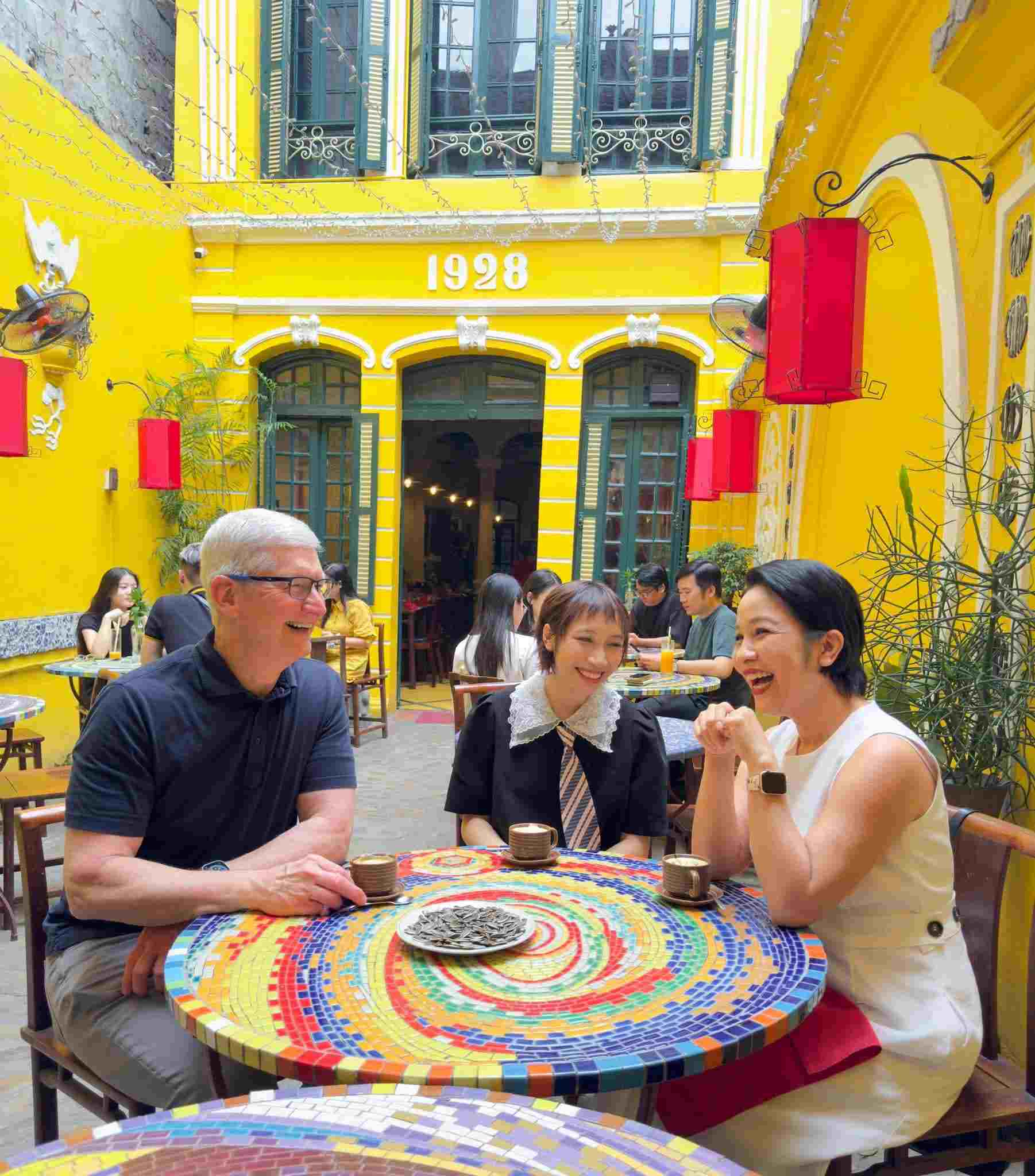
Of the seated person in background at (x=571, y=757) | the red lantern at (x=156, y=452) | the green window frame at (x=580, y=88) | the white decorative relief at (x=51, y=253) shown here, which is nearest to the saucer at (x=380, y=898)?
the seated person in background at (x=571, y=757)

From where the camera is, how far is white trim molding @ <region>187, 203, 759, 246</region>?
8.20 metres

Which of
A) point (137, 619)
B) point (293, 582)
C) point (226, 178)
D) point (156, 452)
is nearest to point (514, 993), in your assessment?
point (293, 582)

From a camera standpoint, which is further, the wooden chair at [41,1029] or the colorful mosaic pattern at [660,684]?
the colorful mosaic pattern at [660,684]

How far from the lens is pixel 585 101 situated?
28.0ft

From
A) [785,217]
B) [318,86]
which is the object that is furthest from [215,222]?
[785,217]

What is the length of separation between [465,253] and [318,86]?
7.07ft

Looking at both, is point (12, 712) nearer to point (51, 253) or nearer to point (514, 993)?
point (514, 993)

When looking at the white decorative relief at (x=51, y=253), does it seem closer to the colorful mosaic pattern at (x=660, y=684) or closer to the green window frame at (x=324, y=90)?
the green window frame at (x=324, y=90)

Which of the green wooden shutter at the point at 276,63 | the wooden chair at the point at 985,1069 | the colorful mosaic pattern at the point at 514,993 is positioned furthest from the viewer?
the green wooden shutter at the point at 276,63

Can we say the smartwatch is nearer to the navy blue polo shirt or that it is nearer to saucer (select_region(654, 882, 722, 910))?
saucer (select_region(654, 882, 722, 910))

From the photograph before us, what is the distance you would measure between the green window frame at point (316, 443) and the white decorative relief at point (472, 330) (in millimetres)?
1158

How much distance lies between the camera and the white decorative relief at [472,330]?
8.73 metres

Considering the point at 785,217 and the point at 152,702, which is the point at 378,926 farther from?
the point at 785,217

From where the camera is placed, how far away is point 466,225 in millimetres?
8578
